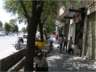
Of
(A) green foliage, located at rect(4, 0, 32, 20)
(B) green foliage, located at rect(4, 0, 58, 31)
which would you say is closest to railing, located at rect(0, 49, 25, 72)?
(A) green foliage, located at rect(4, 0, 32, 20)

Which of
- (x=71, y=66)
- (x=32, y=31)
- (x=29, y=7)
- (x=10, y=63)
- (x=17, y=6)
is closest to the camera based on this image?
(x=10, y=63)

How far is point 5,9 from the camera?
2823cm

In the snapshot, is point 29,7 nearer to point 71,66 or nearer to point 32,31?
point 71,66

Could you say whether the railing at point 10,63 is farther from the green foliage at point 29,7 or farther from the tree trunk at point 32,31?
the green foliage at point 29,7

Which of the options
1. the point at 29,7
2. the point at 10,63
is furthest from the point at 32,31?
the point at 29,7

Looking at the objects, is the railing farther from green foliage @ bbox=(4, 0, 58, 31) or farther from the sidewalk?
the sidewalk

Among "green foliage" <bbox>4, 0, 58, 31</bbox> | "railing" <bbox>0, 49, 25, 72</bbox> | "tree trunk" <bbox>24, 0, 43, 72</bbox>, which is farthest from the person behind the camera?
"green foliage" <bbox>4, 0, 58, 31</bbox>

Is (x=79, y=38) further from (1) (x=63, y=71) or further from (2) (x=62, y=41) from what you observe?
(1) (x=63, y=71)

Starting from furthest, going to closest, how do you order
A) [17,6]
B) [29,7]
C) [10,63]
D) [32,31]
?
[17,6]
[29,7]
[32,31]
[10,63]

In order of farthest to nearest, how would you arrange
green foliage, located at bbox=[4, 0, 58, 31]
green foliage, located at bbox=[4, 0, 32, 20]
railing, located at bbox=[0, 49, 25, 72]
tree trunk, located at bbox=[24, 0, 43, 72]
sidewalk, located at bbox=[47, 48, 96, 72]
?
sidewalk, located at bbox=[47, 48, 96, 72]
green foliage, located at bbox=[4, 0, 58, 31]
green foliage, located at bbox=[4, 0, 32, 20]
tree trunk, located at bbox=[24, 0, 43, 72]
railing, located at bbox=[0, 49, 25, 72]

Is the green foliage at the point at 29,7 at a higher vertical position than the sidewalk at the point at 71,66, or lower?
higher

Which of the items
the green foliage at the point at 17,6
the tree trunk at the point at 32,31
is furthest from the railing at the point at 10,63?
the green foliage at the point at 17,6

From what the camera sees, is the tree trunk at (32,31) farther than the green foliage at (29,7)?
No

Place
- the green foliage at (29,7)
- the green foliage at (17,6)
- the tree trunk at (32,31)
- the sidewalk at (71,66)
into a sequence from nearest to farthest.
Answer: the tree trunk at (32,31), the green foliage at (17,6), the green foliage at (29,7), the sidewalk at (71,66)
